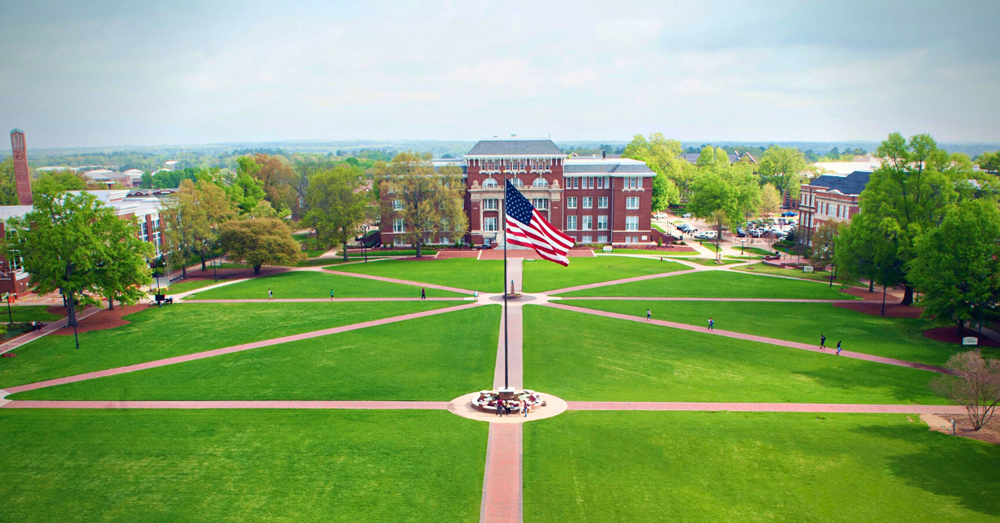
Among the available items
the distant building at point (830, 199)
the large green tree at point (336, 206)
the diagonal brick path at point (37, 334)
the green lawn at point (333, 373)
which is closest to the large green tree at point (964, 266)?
the green lawn at point (333, 373)

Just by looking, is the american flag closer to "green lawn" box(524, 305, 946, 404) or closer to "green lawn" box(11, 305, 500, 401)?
"green lawn" box(524, 305, 946, 404)

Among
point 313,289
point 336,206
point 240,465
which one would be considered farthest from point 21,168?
point 240,465

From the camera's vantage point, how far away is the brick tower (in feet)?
274

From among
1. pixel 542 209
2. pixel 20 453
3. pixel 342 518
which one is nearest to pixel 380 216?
pixel 542 209

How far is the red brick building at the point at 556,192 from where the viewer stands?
9938 cm

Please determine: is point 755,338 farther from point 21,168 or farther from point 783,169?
point 783,169

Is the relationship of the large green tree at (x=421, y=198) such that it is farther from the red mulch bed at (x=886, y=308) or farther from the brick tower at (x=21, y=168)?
the red mulch bed at (x=886, y=308)

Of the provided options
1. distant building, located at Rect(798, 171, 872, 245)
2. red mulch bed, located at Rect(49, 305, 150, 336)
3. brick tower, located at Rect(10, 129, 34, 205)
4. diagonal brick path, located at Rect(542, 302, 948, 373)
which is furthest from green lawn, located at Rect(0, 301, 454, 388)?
distant building, located at Rect(798, 171, 872, 245)

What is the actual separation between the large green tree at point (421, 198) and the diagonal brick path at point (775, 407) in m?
60.6

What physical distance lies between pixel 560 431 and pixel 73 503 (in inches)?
832

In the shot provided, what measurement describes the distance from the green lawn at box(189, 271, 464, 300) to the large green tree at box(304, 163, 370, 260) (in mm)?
14850

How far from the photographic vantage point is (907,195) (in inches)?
2424

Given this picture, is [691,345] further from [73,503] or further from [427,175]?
[427,175]

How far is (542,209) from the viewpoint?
10094cm
